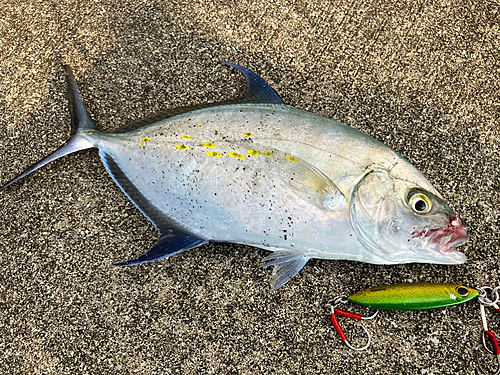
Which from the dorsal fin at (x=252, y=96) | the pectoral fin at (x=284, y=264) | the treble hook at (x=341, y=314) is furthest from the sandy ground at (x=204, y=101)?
the dorsal fin at (x=252, y=96)

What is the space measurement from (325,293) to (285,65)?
1169 mm

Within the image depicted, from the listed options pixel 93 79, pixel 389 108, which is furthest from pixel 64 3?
pixel 389 108

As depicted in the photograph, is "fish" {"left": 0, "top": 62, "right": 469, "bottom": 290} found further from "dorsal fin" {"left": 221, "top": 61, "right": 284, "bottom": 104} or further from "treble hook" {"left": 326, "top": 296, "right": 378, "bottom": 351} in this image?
"treble hook" {"left": 326, "top": 296, "right": 378, "bottom": 351}

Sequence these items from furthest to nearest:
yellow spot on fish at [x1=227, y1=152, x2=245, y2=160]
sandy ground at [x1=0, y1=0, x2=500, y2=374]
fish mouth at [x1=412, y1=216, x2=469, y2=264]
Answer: sandy ground at [x1=0, y1=0, x2=500, y2=374]
yellow spot on fish at [x1=227, y1=152, x2=245, y2=160]
fish mouth at [x1=412, y1=216, x2=469, y2=264]

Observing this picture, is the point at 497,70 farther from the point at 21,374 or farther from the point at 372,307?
the point at 21,374

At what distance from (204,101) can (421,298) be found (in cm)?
137

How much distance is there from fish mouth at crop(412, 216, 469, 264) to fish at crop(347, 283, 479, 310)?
0.23 metres

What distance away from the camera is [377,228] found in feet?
5.03

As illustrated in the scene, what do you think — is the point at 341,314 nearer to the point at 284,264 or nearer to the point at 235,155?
the point at 284,264

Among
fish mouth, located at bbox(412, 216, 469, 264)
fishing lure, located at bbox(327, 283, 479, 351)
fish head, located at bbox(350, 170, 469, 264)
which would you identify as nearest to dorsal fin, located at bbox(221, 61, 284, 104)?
fish head, located at bbox(350, 170, 469, 264)

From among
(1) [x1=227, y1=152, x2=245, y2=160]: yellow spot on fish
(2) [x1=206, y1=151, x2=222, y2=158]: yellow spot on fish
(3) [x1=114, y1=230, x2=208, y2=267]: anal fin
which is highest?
(1) [x1=227, y1=152, x2=245, y2=160]: yellow spot on fish

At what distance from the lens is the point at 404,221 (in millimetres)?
1514

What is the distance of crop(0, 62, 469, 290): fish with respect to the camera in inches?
60.3

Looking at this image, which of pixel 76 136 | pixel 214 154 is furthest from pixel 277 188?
pixel 76 136
